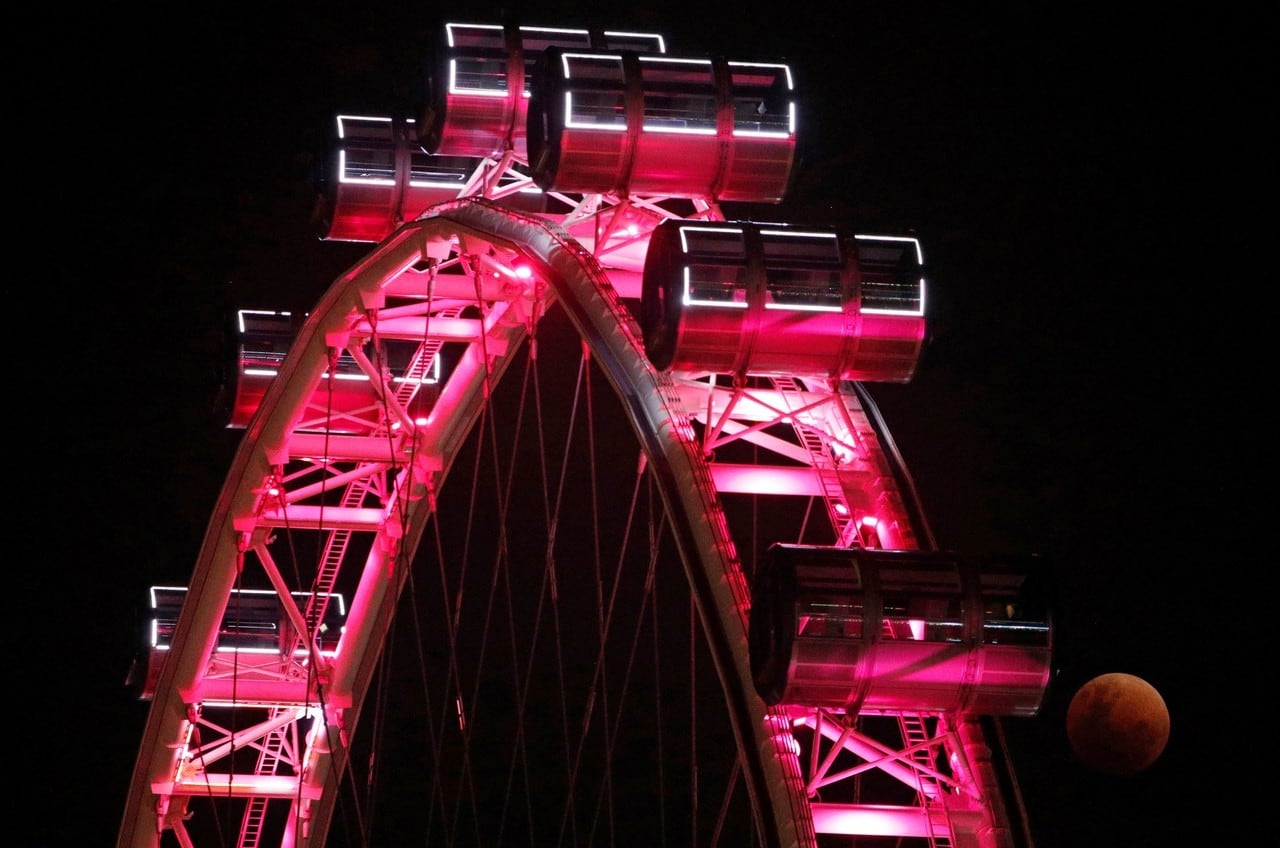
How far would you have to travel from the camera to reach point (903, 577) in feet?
40.3

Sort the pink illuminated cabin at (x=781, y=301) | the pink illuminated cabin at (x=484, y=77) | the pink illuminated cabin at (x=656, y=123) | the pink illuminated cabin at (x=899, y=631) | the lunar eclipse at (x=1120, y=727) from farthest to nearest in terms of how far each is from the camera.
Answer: the pink illuminated cabin at (x=484, y=77) < the lunar eclipse at (x=1120, y=727) < the pink illuminated cabin at (x=656, y=123) < the pink illuminated cabin at (x=781, y=301) < the pink illuminated cabin at (x=899, y=631)

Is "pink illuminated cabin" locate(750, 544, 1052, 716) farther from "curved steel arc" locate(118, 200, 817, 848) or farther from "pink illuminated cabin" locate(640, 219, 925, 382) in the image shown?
"curved steel arc" locate(118, 200, 817, 848)

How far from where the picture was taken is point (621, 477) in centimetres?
2719

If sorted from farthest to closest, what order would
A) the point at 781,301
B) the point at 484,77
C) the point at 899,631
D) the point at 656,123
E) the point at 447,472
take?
the point at 447,472 < the point at 484,77 < the point at 656,123 < the point at 781,301 < the point at 899,631

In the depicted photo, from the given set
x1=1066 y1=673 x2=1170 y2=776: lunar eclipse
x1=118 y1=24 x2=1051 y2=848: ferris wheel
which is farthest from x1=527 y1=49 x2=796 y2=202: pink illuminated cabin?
x1=1066 y1=673 x2=1170 y2=776: lunar eclipse

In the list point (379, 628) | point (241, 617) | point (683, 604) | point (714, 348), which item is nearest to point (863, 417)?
point (714, 348)

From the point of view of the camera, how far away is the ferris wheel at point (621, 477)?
12.5 metres

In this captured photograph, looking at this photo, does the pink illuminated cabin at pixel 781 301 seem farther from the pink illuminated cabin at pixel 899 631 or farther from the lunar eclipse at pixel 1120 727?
the lunar eclipse at pixel 1120 727

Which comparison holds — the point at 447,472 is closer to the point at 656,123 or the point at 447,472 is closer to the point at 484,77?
the point at 484,77

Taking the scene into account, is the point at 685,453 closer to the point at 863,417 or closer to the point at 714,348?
the point at 714,348

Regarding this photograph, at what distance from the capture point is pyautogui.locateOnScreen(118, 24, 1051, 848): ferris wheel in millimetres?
12508

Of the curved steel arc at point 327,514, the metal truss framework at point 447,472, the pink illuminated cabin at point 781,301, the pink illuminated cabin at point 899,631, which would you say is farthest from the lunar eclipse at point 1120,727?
the curved steel arc at point 327,514

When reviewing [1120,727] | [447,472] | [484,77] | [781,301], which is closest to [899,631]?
[781,301]

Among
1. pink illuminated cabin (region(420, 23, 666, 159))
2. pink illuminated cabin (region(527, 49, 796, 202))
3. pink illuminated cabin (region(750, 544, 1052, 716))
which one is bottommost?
pink illuminated cabin (region(750, 544, 1052, 716))
